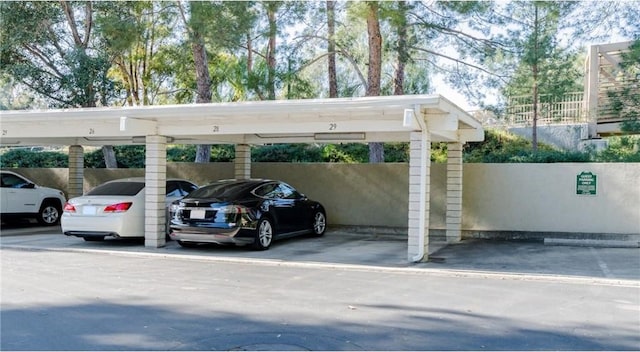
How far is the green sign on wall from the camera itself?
1245 centimetres

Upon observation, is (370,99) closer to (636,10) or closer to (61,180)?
(636,10)

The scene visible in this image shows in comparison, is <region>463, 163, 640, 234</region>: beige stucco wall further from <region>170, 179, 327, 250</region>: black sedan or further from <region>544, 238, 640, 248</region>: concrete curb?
<region>170, 179, 327, 250</region>: black sedan


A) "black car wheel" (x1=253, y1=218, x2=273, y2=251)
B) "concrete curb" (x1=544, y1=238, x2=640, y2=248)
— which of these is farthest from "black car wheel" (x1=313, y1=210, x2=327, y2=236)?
"concrete curb" (x1=544, y1=238, x2=640, y2=248)

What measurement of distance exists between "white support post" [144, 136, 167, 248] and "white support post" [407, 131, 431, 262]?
16.1ft

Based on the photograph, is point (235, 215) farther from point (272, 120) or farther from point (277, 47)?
point (277, 47)

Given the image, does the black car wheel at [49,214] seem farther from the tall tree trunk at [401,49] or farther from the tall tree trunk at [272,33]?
the tall tree trunk at [401,49]

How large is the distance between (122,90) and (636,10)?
53.1 ft

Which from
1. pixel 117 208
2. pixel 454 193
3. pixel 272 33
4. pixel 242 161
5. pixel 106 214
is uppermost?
pixel 272 33

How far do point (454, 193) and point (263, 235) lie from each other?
4.35 metres

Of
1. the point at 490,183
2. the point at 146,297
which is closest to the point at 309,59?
the point at 490,183

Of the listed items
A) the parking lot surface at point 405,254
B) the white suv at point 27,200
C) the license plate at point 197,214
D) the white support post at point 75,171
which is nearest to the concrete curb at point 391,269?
the parking lot surface at point 405,254

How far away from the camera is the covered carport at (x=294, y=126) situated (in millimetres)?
9414

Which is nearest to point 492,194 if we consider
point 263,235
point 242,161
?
point 263,235

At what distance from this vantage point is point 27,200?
49.0 feet
